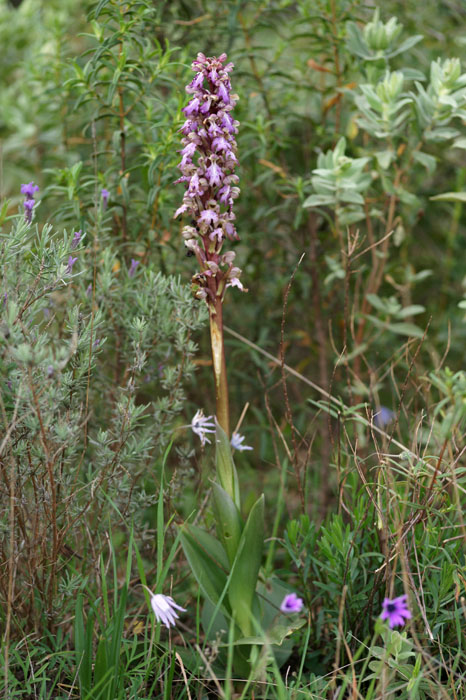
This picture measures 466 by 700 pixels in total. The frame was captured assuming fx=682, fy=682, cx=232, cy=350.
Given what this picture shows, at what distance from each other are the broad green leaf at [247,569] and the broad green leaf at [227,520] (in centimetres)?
3

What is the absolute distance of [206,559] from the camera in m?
1.67

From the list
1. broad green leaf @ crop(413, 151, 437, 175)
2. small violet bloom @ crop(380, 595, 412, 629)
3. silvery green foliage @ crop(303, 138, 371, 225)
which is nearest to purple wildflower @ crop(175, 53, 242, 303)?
silvery green foliage @ crop(303, 138, 371, 225)

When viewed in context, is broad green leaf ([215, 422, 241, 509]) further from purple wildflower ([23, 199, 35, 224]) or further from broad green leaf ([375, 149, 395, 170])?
broad green leaf ([375, 149, 395, 170])

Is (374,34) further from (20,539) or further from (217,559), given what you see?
(20,539)

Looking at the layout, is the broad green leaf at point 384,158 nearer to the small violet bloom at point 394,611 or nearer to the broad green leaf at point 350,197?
the broad green leaf at point 350,197

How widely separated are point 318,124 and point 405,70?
51 cm

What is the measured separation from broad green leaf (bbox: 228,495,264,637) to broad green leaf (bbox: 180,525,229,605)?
0.21 feet

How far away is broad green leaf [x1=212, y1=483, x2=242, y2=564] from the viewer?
1600mm

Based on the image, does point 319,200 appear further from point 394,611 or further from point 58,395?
point 394,611

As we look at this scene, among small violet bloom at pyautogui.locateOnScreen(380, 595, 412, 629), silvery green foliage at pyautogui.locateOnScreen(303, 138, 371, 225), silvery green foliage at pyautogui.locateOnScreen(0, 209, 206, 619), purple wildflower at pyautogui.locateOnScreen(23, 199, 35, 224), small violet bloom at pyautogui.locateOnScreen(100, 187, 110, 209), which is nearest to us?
→ small violet bloom at pyautogui.locateOnScreen(380, 595, 412, 629)

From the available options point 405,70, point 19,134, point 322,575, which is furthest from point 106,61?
point 19,134

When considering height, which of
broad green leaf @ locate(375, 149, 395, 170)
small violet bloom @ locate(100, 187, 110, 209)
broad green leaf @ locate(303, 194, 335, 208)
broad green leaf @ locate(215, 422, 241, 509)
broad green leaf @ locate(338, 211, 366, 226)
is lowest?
broad green leaf @ locate(215, 422, 241, 509)

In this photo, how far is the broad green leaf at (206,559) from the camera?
163cm

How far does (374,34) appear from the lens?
88.4 inches
